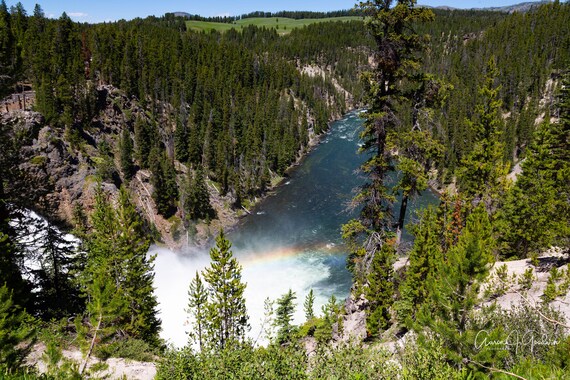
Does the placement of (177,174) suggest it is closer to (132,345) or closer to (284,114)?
(284,114)

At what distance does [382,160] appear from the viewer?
1916 cm

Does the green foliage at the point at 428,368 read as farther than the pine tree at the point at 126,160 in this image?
No

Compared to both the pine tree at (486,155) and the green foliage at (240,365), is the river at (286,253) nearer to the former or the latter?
the pine tree at (486,155)

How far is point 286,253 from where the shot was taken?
206 feet

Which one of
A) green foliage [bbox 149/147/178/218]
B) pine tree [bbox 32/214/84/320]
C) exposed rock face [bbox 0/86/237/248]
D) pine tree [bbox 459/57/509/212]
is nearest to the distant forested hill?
green foliage [bbox 149/147/178/218]

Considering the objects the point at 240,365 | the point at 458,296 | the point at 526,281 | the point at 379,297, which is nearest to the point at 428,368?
the point at 458,296

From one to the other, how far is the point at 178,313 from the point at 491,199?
40404 millimetres

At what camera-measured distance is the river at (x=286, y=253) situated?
50.8 m

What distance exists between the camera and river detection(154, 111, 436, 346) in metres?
50.8

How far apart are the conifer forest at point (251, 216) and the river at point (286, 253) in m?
2.02

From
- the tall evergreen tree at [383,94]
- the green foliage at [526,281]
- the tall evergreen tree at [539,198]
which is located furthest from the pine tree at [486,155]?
the tall evergreen tree at [383,94]

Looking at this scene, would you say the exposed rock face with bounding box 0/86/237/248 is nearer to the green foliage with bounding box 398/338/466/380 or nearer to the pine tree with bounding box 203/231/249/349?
the pine tree with bounding box 203/231/249/349

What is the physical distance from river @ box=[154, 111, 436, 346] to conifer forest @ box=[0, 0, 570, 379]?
2015 millimetres

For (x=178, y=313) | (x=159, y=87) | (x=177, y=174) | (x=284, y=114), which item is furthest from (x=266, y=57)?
(x=178, y=313)
